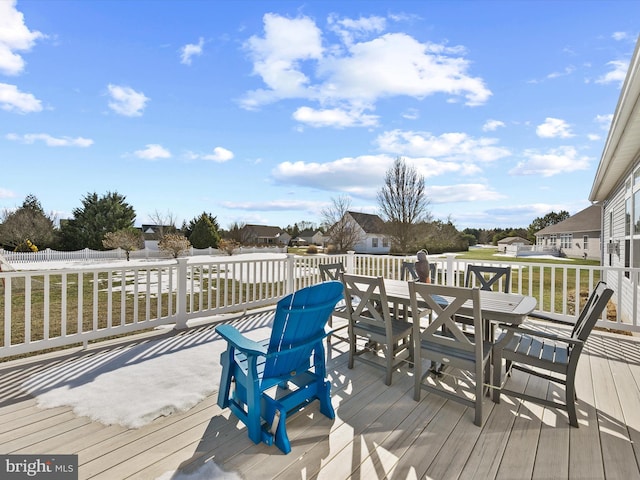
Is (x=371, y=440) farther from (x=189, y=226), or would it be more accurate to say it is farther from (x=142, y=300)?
(x=189, y=226)

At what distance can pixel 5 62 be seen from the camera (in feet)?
17.1

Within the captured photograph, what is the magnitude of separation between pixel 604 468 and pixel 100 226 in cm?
2993

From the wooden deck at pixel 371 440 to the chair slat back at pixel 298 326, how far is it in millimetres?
477

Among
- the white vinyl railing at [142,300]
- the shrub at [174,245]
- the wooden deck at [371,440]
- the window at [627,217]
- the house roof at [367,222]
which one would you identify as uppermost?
the house roof at [367,222]

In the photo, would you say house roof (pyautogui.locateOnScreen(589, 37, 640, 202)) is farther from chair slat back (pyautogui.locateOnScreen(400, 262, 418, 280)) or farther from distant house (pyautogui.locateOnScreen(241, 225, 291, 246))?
distant house (pyautogui.locateOnScreen(241, 225, 291, 246))

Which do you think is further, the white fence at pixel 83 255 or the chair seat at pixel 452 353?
the white fence at pixel 83 255

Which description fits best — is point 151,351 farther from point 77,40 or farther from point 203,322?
point 77,40

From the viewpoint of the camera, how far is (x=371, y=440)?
6.15ft

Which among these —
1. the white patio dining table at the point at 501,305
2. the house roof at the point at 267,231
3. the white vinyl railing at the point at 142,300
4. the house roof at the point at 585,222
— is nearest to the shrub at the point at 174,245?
the white vinyl railing at the point at 142,300

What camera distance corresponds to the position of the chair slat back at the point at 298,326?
5.88 feet

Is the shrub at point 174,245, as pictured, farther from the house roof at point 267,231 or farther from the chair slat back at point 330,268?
the house roof at point 267,231

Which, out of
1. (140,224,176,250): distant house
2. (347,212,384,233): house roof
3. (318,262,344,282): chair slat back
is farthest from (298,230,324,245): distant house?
(318,262,344,282): chair slat back

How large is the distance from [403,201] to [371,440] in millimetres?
17712

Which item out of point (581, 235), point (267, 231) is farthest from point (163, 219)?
point (581, 235)
